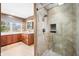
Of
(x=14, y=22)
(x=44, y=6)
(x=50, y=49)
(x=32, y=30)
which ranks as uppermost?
(x=44, y=6)

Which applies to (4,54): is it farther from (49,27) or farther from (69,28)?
(69,28)

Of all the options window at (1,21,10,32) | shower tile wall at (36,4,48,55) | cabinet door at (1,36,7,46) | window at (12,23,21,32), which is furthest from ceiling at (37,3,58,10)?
cabinet door at (1,36,7,46)

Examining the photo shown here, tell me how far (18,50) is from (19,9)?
63 cm

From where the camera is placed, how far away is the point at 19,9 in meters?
1.63

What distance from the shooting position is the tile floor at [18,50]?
1.61 meters

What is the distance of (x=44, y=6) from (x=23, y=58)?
0.88 metres

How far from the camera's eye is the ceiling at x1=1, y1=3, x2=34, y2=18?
5.32 ft

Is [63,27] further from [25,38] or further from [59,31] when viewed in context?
[25,38]

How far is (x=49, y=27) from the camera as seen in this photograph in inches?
64.6

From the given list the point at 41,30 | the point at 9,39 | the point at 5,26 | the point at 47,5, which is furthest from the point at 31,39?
the point at 47,5

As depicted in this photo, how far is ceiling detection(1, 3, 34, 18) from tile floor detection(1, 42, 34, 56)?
17.8 inches

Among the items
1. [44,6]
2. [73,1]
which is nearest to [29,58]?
[44,6]

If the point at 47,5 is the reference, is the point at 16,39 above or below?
below

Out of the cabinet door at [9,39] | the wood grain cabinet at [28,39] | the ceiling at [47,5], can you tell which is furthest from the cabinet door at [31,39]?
the ceiling at [47,5]
